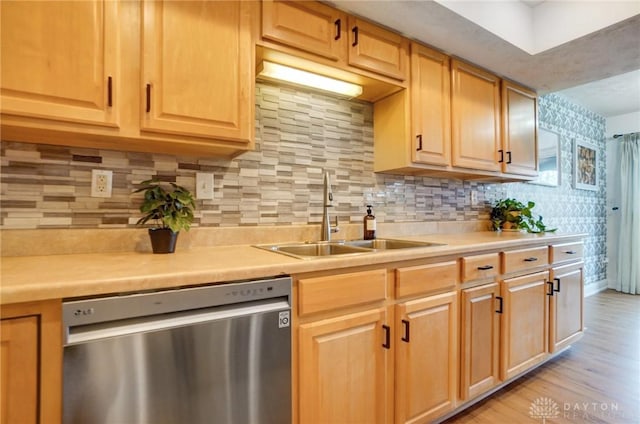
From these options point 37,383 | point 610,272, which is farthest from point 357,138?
point 610,272

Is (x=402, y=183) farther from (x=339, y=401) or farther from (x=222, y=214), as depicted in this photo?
(x=339, y=401)

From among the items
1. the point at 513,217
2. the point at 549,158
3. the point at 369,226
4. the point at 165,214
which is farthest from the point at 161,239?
the point at 549,158

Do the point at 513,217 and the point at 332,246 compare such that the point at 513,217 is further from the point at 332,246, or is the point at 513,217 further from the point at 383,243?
the point at 332,246

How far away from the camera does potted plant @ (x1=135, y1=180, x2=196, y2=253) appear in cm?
→ 129

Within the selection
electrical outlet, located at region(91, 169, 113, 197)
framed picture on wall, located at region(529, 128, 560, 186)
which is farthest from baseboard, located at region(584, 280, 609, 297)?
electrical outlet, located at region(91, 169, 113, 197)

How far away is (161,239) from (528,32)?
8.17 ft

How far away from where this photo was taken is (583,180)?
13.2ft

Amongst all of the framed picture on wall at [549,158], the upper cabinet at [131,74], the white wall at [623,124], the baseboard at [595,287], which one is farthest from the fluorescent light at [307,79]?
the white wall at [623,124]

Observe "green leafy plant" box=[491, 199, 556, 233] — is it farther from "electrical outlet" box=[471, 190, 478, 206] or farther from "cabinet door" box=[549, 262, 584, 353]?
"cabinet door" box=[549, 262, 584, 353]

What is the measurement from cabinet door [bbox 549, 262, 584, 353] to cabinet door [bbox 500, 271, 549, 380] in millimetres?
95

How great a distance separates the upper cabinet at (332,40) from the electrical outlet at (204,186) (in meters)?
0.68

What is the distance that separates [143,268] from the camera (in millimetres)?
970

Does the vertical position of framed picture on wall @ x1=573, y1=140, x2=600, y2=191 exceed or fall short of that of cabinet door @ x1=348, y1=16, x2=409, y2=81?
it falls short

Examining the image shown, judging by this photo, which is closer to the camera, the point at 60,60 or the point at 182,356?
the point at 182,356
